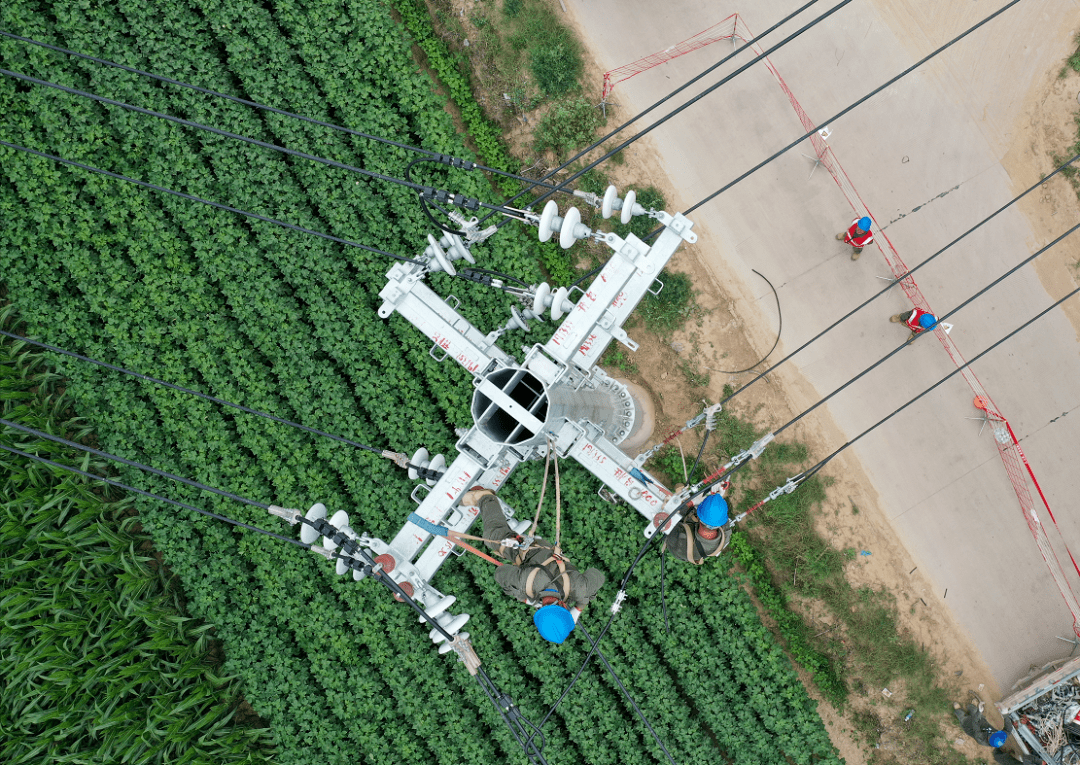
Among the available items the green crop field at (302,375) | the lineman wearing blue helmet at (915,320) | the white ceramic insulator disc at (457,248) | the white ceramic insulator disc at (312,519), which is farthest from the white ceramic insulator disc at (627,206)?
the lineman wearing blue helmet at (915,320)

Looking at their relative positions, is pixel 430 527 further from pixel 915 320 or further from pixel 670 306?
pixel 915 320

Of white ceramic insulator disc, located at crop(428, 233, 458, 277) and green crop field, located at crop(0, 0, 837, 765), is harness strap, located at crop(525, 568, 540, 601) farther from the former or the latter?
green crop field, located at crop(0, 0, 837, 765)

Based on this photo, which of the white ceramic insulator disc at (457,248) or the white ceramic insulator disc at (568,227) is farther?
the white ceramic insulator disc at (457,248)

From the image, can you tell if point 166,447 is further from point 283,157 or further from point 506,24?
point 506,24

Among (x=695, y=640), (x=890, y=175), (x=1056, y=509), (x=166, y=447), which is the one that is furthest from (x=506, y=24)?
(x=1056, y=509)

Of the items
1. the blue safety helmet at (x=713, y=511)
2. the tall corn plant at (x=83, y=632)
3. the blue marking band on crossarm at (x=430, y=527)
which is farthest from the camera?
the tall corn plant at (x=83, y=632)

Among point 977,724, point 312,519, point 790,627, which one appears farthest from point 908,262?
point 312,519

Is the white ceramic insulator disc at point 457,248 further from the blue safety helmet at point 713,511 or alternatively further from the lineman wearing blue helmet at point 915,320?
the lineman wearing blue helmet at point 915,320

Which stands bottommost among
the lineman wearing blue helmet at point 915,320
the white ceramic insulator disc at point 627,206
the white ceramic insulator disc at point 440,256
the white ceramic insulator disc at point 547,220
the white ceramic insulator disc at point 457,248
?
the white ceramic insulator disc at point 440,256
